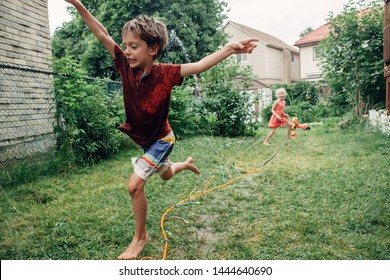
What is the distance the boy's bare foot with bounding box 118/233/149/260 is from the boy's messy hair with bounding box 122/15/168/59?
134cm

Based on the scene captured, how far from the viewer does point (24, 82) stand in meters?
5.14

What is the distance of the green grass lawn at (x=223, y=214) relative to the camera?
85.1 inches

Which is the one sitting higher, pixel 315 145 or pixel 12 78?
pixel 12 78

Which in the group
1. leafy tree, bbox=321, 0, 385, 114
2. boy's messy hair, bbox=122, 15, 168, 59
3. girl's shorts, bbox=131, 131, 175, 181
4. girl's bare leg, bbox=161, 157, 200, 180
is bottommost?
girl's bare leg, bbox=161, 157, 200, 180

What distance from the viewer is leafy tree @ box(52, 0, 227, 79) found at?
16984mm

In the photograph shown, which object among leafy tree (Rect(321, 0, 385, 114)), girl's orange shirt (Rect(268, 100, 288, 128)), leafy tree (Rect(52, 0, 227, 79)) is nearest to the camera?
girl's orange shirt (Rect(268, 100, 288, 128))

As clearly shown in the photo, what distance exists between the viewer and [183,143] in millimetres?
7273

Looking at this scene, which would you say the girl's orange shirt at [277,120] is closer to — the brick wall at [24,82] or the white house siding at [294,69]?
the brick wall at [24,82]

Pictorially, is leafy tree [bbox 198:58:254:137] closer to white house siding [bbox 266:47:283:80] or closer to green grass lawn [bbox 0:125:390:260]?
green grass lawn [bbox 0:125:390:260]

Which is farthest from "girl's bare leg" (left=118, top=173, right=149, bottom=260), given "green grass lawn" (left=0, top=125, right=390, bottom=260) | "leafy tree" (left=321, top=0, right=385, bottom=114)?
"leafy tree" (left=321, top=0, right=385, bottom=114)

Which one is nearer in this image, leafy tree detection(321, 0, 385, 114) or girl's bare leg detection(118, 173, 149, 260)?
girl's bare leg detection(118, 173, 149, 260)
